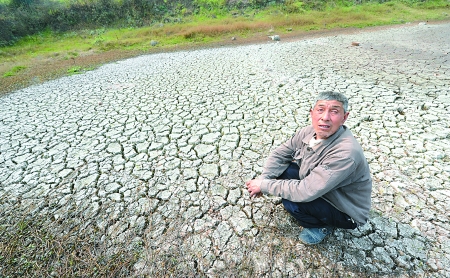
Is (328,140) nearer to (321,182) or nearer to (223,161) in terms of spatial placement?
(321,182)

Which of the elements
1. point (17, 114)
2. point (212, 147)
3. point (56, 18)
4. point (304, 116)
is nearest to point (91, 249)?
point (212, 147)

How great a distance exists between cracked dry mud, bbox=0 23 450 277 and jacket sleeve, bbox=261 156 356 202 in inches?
23.0

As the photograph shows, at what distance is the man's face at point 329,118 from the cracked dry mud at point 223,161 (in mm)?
974

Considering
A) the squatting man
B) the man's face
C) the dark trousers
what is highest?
the man's face

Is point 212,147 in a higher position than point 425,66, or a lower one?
lower

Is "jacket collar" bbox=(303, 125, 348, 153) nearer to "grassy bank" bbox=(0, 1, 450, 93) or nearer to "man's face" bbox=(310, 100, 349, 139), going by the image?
"man's face" bbox=(310, 100, 349, 139)

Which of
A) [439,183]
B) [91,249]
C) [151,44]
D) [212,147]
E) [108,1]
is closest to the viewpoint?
[91,249]

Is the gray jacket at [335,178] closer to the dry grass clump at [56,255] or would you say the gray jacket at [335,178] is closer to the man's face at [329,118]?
the man's face at [329,118]

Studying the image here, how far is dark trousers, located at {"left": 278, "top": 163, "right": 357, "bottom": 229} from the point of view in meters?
1.81

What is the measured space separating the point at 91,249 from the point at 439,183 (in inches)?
140

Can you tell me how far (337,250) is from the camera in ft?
6.56

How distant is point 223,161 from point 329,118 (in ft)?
5.64

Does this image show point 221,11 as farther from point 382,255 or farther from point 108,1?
point 382,255

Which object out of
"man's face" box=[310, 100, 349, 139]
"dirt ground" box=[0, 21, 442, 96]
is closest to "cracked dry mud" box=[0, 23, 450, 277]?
"man's face" box=[310, 100, 349, 139]
